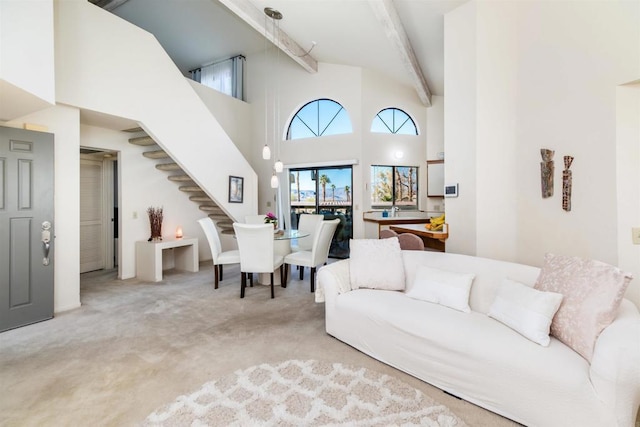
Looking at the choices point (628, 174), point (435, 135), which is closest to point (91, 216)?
point (435, 135)

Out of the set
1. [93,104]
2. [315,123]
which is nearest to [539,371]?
[93,104]

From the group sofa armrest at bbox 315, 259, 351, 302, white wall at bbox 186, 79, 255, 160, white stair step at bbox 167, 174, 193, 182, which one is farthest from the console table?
sofa armrest at bbox 315, 259, 351, 302

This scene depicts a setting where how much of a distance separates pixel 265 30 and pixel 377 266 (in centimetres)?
409

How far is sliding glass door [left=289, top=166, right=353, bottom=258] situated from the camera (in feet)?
19.9

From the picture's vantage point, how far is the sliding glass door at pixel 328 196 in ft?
19.9

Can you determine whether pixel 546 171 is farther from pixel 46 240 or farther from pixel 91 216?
pixel 91 216

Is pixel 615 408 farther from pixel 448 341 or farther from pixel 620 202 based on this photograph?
pixel 620 202

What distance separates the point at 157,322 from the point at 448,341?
8.78 ft

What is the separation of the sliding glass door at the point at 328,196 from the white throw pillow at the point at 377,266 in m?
3.28

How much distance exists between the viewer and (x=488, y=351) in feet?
5.38

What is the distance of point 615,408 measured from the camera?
4.20ft

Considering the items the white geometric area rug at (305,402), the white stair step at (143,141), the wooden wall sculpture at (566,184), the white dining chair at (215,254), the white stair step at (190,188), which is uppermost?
the white stair step at (143,141)

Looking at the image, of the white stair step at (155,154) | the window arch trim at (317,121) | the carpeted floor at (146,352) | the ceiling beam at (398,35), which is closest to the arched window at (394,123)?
the window arch trim at (317,121)

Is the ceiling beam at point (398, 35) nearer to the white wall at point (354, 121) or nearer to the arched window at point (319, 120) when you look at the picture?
the white wall at point (354, 121)
